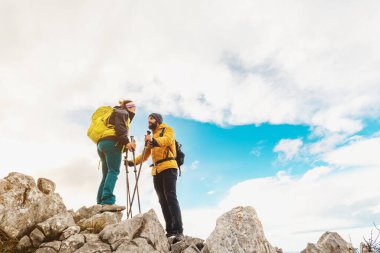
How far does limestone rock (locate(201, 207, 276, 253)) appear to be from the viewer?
10062 mm

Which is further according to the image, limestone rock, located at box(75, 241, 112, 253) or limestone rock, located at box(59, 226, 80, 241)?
limestone rock, located at box(59, 226, 80, 241)

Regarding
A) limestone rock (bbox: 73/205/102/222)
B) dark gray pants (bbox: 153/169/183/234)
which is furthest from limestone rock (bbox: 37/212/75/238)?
dark gray pants (bbox: 153/169/183/234)

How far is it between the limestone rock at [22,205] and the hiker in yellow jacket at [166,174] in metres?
3.47

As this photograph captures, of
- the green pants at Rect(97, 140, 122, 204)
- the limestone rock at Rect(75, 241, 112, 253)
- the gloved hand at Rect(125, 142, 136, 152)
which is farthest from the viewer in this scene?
the gloved hand at Rect(125, 142, 136, 152)

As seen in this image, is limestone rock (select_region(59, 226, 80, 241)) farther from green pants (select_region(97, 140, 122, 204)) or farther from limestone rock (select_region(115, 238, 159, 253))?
green pants (select_region(97, 140, 122, 204))

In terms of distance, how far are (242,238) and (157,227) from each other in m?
2.70

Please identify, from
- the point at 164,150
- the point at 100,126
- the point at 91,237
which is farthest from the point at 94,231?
the point at 100,126

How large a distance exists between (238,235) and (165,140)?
3969mm

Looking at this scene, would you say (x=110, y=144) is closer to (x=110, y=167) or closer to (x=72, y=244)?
(x=110, y=167)

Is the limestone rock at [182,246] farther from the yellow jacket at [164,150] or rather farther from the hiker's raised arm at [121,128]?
the hiker's raised arm at [121,128]

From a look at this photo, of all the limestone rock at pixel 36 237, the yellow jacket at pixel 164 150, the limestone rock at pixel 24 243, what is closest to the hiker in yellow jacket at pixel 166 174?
the yellow jacket at pixel 164 150

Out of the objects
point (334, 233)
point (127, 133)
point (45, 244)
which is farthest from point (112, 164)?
point (334, 233)

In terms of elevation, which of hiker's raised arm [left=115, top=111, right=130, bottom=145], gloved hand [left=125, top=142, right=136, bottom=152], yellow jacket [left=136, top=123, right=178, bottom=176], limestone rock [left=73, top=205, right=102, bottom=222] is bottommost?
limestone rock [left=73, top=205, right=102, bottom=222]

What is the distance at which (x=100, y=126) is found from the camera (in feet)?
42.0
